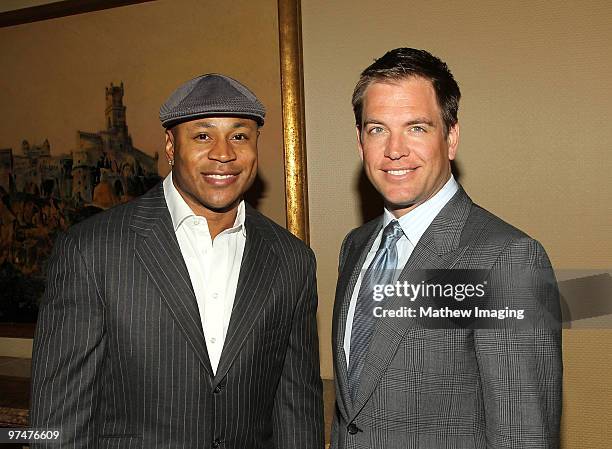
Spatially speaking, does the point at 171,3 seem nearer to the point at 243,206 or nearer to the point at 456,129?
the point at 243,206

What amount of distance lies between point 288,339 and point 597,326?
1236 millimetres

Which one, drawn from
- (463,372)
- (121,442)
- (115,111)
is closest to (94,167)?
(115,111)

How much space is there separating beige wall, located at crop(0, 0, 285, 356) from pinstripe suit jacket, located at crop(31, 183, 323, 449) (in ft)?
3.99

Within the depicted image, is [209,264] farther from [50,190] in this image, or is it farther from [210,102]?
[50,190]

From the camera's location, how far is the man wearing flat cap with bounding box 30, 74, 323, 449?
5.26ft

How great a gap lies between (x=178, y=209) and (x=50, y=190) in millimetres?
1814

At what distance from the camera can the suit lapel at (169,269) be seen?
5.38ft

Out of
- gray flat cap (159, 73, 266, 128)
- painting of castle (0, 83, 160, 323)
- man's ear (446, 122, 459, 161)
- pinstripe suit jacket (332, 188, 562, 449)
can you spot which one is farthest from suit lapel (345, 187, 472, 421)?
painting of castle (0, 83, 160, 323)

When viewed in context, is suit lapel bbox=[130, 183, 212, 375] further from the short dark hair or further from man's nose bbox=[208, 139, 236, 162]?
the short dark hair

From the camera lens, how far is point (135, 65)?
3.09 metres

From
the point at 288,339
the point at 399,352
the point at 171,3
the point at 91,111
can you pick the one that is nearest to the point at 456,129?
the point at 399,352

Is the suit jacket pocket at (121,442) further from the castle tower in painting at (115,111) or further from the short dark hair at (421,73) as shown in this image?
the castle tower in painting at (115,111)

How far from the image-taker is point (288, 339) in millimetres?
1866

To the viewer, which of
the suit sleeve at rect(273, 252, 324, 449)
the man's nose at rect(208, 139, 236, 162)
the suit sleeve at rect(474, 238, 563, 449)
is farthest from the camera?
the suit sleeve at rect(273, 252, 324, 449)
